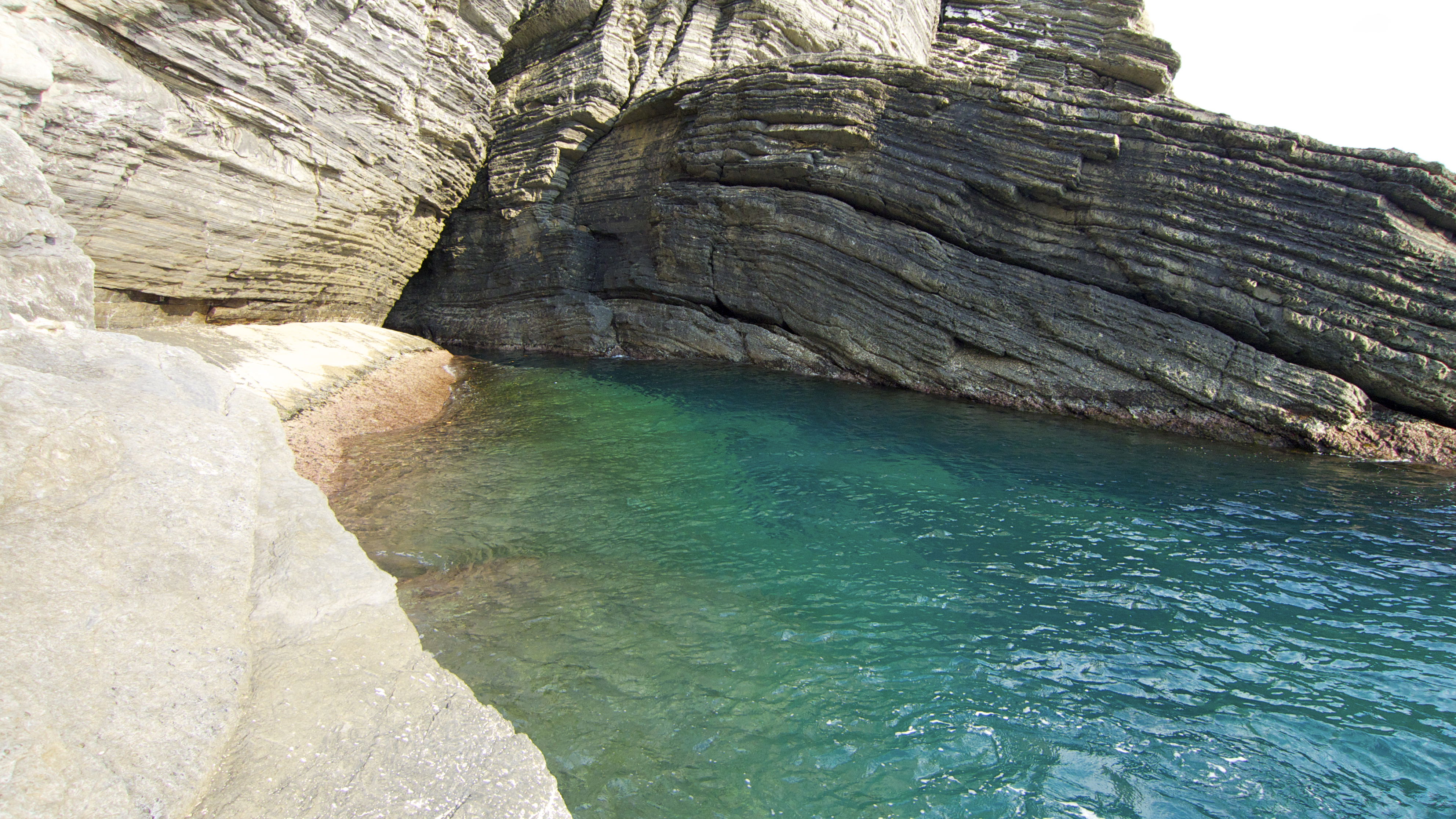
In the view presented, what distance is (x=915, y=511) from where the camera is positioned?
823cm

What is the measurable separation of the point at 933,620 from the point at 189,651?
519 centimetres

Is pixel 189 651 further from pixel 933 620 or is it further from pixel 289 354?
pixel 289 354

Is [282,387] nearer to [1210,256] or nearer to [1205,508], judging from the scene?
[1205,508]

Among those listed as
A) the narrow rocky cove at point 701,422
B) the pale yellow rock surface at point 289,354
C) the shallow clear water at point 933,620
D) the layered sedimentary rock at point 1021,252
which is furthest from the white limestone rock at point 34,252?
the layered sedimentary rock at point 1021,252

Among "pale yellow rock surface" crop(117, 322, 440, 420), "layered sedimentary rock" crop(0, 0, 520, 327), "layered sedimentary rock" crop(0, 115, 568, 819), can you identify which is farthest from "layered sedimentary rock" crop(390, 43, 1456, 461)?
"layered sedimentary rock" crop(0, 115, 568, 819)

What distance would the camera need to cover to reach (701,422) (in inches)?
476

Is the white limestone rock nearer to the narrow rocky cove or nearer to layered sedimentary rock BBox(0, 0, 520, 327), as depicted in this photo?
the narrow rocky cove

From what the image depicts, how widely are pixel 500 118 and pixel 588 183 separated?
13.2 feet

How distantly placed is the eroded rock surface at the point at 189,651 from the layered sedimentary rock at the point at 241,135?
6.43 m

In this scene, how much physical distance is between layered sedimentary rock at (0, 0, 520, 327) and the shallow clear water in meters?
5.47

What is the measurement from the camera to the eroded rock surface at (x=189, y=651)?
2930 mm

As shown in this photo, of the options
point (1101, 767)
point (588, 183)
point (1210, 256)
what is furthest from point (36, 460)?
point (588, 183)

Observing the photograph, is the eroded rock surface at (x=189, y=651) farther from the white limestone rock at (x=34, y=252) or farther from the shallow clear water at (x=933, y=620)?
the white limestone rock at (x=34, y=252)

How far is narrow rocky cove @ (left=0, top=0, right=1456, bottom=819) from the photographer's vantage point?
389 cm
